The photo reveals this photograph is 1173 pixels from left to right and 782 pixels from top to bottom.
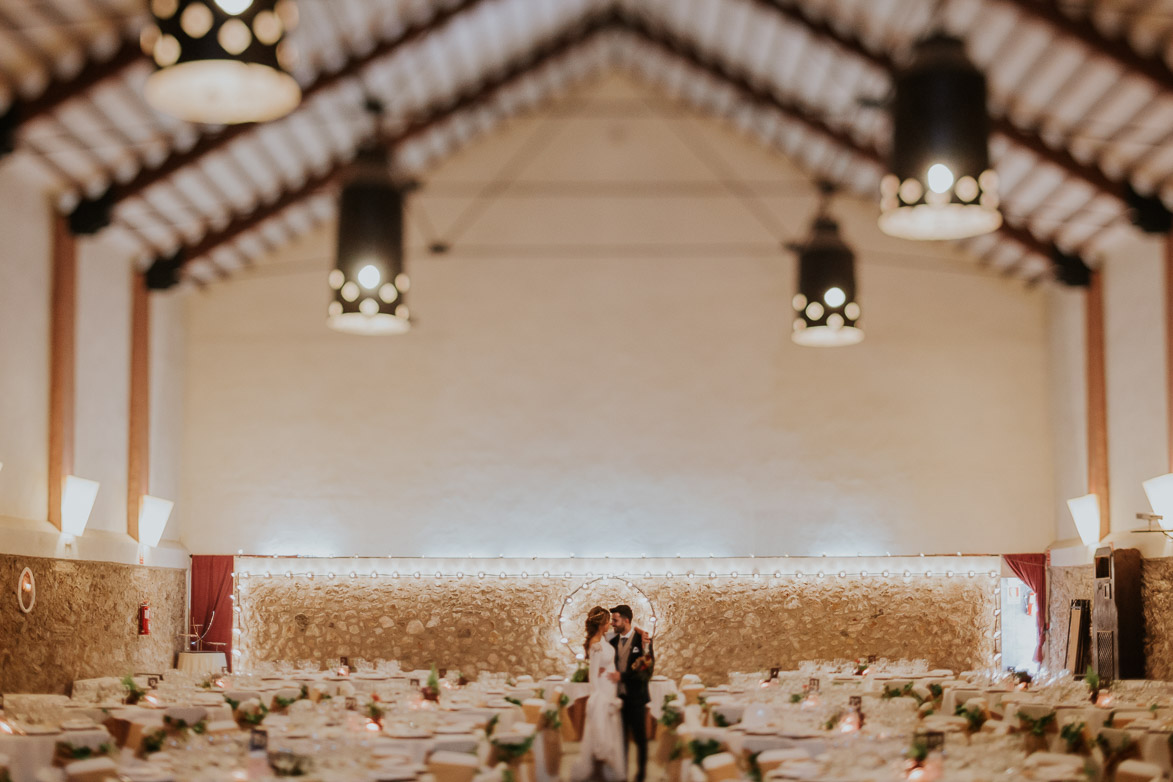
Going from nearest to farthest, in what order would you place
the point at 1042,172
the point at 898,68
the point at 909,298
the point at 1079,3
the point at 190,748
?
the point at 898,68
the point at 190,748
the point at 1079,3
the point at 1042,172
the point at 909,298

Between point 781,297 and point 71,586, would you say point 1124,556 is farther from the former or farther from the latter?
point 71,586

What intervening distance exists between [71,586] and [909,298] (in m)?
11.3

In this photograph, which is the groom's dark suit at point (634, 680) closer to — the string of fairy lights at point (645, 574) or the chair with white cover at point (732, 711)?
the chair with white cover at point (732, 711)

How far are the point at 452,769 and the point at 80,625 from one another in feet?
23.8

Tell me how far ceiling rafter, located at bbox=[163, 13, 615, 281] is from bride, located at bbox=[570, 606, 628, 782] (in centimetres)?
797

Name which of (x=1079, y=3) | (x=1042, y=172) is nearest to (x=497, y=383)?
(x=1042, y=172)

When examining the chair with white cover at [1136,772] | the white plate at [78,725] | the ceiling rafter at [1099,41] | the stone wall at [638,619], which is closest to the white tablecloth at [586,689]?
the stone wall at [638,619]

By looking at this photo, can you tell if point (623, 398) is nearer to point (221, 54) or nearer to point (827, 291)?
point (827, 291)

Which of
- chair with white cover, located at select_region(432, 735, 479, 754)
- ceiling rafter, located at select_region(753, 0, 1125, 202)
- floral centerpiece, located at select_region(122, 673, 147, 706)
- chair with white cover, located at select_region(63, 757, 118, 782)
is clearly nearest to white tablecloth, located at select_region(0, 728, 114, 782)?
chair with white cover, located at select_region(63, 757, 118, 782)

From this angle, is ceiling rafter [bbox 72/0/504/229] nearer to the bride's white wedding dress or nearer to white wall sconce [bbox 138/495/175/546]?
white wall sconce [bbox 138/495/175/546]

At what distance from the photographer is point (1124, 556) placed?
1388 cm

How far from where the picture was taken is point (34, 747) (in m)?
8.63

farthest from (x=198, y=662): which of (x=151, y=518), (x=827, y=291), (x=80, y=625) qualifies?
(x=827, y=291)

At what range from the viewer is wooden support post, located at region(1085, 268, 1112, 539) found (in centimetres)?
1538
